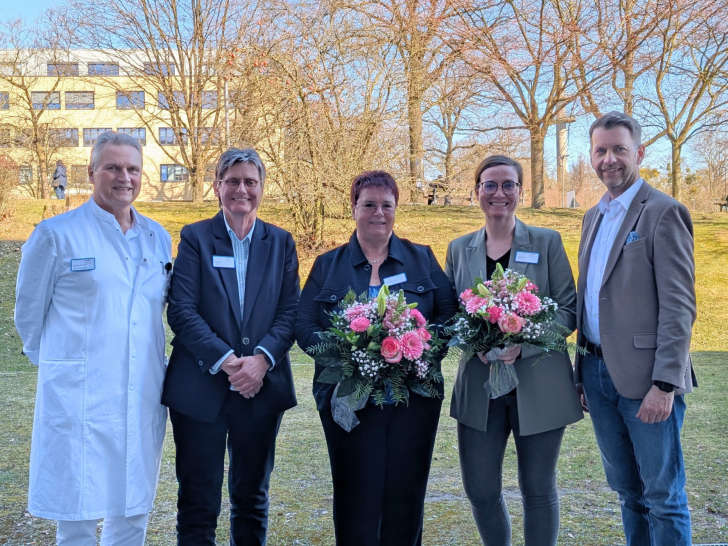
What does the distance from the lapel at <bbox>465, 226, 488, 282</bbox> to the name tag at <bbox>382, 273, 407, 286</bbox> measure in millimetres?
345

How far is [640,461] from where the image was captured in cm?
306

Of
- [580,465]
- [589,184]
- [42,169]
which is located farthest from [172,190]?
[580,465]

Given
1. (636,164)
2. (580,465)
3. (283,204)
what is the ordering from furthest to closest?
1. (283,204)
2. (580,465)
3. (636,164)

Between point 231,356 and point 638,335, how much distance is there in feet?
6.19

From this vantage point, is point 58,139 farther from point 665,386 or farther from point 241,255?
point 665,386

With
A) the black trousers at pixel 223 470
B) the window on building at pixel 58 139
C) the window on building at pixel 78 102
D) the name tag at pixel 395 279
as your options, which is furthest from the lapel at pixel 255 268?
the window on building at pixel 78 102

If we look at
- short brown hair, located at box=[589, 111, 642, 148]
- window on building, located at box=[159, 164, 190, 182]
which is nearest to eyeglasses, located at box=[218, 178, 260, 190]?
short brown hair, located at box=[589, 111, 642, 148]

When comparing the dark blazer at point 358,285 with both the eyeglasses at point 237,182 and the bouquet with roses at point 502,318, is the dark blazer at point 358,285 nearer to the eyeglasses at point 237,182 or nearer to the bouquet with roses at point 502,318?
the bouquet with roses at point 502,318

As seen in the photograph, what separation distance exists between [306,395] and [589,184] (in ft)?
134

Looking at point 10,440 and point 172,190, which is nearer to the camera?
point 10,440

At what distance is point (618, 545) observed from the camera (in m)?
3.80

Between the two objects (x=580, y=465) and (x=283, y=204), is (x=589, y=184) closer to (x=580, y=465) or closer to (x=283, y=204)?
(x=283, y=204)

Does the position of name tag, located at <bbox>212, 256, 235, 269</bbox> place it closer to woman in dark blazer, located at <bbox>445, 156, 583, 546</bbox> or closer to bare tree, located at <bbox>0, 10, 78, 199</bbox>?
woman in dark blazer, located at <bbox>445, 156, 583, 546</bbox>

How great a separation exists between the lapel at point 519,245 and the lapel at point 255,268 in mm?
1225
